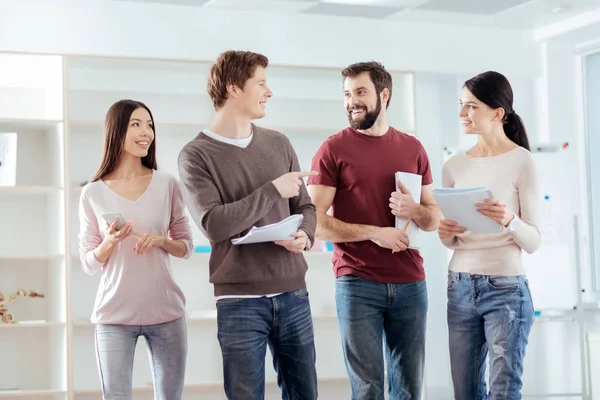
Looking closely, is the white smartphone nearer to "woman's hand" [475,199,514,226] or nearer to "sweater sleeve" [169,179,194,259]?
"sweater sleeve" [169,179,194,259]

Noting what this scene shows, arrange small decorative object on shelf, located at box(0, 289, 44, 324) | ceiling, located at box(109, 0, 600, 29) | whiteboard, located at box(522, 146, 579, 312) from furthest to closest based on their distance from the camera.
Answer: whiteboard, located at box(522, 146, 579, 312) < ceiling, located at box(109, 0, 600, 29) < small decorative object on shelf, located at box(0, 289, 44, 324)

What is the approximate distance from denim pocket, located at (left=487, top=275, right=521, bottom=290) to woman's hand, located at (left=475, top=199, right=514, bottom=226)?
208mm

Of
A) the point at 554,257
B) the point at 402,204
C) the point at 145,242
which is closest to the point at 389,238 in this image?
the point at 402,204

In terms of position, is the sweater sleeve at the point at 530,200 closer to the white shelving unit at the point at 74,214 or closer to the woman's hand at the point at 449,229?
the woman's hand at the point at 449,229

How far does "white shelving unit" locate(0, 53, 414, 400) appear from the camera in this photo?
4781 mm

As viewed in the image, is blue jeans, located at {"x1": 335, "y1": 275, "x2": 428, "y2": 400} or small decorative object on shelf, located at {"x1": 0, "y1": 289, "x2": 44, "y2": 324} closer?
blue jeans, located at {"x1": 335, "y1": 275, "x2": 428, "y2": 400}

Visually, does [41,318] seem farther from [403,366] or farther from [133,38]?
[403,366]

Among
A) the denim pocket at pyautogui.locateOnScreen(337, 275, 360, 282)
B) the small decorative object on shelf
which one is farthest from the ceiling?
the denim pocket at pyautogui.locateOnScreen(337, 275, 360, 282)

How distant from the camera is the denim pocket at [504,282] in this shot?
2.73m

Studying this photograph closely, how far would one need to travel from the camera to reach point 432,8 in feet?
17.6

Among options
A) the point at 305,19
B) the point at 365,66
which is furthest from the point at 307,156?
the point at 365,66

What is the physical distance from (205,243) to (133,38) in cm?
136

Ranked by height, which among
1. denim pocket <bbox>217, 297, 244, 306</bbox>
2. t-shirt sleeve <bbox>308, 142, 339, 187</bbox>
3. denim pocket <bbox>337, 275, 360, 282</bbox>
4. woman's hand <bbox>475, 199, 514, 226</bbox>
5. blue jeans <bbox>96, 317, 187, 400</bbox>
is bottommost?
blue jeans <bbox>96, 317, 187, 400</bbox>

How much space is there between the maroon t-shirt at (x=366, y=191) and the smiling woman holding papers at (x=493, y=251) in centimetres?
18
